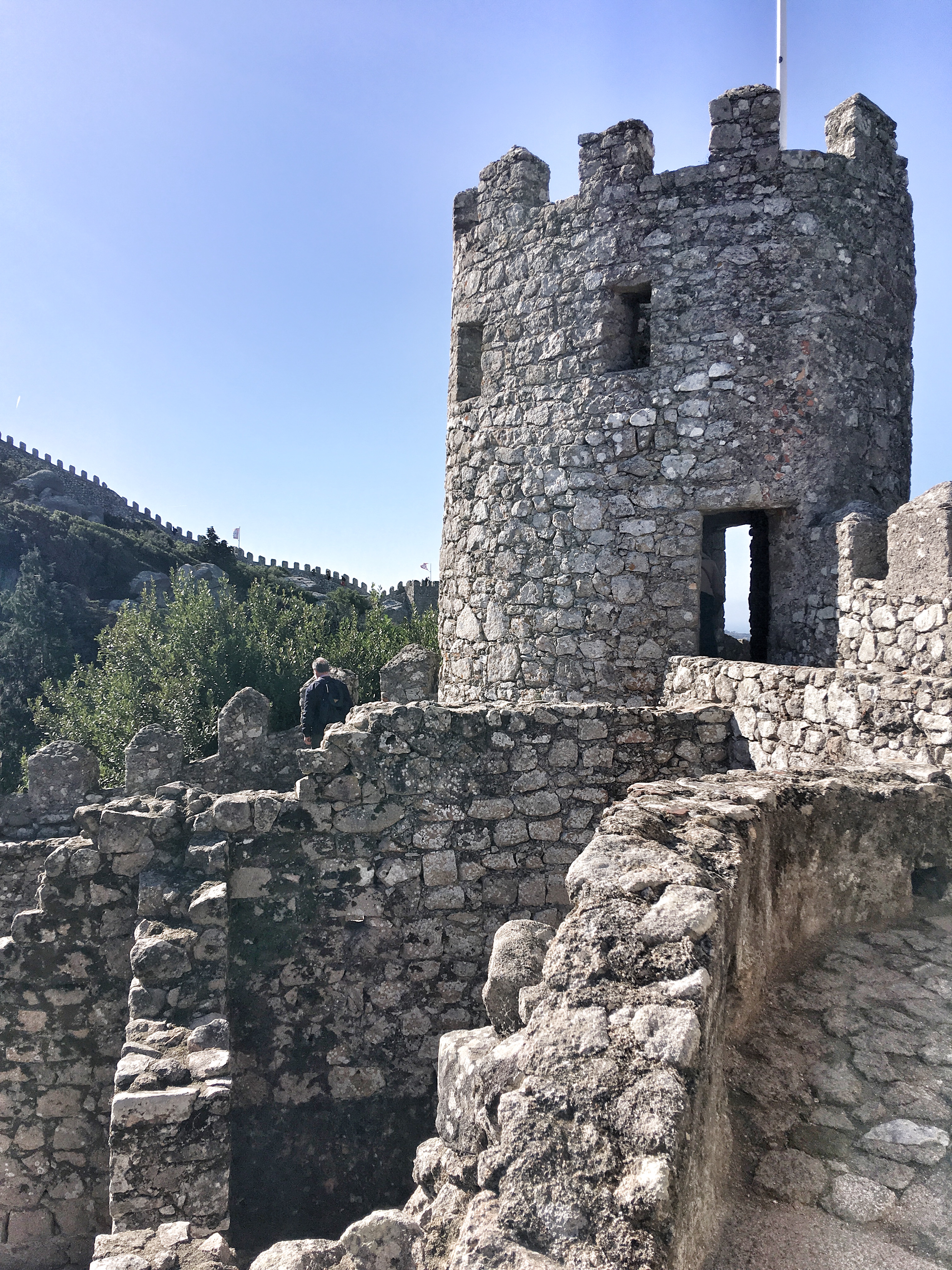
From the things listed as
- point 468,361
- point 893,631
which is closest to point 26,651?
point 468,361

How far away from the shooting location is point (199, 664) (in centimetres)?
1858

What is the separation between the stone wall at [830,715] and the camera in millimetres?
4422

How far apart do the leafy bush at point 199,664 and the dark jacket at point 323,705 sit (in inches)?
319

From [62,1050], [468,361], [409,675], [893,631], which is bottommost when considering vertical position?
[62,1050]

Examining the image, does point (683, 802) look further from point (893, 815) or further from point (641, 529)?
point (641, 529)

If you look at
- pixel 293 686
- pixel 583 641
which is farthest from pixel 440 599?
pixel 293 686

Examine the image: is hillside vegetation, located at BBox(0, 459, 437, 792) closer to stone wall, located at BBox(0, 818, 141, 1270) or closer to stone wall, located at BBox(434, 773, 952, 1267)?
stone wall, located at BBox(0, 818, 141, 1270)

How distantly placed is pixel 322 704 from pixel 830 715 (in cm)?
→ 471

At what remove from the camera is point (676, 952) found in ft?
7.30

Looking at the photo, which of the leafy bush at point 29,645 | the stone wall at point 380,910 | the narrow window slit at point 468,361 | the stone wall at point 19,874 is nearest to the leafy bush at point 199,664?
the leafy bush at point 29,645

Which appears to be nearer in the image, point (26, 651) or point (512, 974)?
point (512, 974)

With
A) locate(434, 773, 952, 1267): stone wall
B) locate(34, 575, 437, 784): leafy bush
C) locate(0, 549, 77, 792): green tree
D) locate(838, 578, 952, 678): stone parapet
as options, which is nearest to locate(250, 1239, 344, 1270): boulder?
locate(434, 773, 952, 1267): stone wall

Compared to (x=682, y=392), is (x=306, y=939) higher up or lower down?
lower down

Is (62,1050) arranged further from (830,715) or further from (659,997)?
(830,715)
